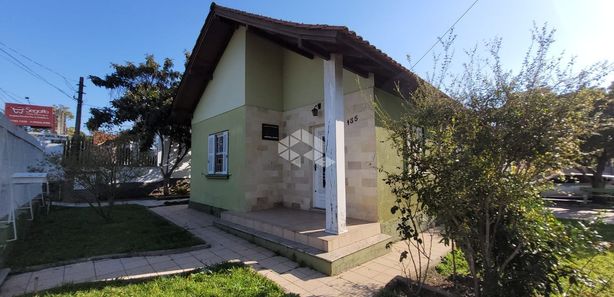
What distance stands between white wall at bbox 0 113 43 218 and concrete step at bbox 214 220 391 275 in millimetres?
4832

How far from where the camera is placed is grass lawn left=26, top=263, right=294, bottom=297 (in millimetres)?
3963

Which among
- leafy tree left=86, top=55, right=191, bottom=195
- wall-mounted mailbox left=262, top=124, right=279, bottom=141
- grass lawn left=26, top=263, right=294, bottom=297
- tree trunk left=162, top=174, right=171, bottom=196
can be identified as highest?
leafy tree left=86, top=55, right=191, bottom=195

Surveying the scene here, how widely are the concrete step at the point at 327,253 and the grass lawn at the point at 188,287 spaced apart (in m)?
0.91

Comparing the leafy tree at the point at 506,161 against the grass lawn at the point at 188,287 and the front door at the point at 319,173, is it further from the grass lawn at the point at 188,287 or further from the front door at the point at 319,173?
the front door at the point at 319,173

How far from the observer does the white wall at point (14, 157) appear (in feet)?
17.9

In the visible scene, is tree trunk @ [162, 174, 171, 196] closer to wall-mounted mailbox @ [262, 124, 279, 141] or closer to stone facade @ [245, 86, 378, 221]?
stone facade @ [245, 86, 378, 221]

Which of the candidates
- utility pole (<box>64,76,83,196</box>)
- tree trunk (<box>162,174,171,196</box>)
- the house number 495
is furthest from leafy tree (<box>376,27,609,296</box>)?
tree trunk (<box>162,174,171,196</box>)

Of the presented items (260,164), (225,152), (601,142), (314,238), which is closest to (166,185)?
(225,152)

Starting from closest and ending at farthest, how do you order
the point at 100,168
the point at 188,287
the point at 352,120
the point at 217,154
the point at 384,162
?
the point at 188,287
the point at 384,162
the point at 352,120
the point at 100,168
the point at 217,154

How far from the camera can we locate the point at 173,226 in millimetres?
7961

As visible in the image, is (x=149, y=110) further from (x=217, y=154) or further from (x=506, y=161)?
(x=506, y=161)

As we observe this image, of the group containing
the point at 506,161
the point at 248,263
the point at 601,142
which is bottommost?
the point at 248,263

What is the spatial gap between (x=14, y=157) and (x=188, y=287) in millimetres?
6203

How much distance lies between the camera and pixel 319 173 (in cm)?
796
